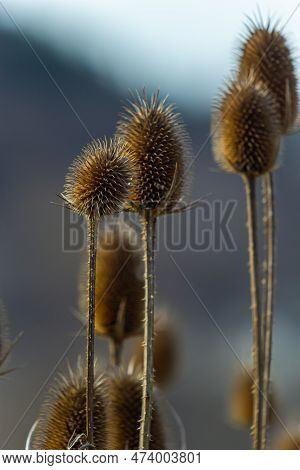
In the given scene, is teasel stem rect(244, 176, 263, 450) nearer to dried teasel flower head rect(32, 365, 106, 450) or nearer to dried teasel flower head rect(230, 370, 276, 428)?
dried teasel flower head rect(32, 365, 106, 450)

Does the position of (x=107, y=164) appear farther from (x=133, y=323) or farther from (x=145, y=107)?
(x=133, y=323)

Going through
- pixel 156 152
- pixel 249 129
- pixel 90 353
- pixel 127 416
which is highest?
pixel 249 129

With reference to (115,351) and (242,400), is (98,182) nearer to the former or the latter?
(115,351)

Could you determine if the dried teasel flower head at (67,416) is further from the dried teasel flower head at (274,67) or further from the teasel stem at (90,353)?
the dried teasel flower head at (274,67)

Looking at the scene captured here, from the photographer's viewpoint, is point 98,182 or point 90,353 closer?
point 90,353

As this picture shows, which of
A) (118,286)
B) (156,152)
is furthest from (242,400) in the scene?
(156,152)

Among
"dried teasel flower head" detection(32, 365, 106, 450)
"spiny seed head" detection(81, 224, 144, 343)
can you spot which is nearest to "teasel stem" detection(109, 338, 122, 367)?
"spiny seed head" detection(81, 224, 144, 343)

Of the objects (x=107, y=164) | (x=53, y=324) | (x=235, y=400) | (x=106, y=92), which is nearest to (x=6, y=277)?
(x=53, y=324)
